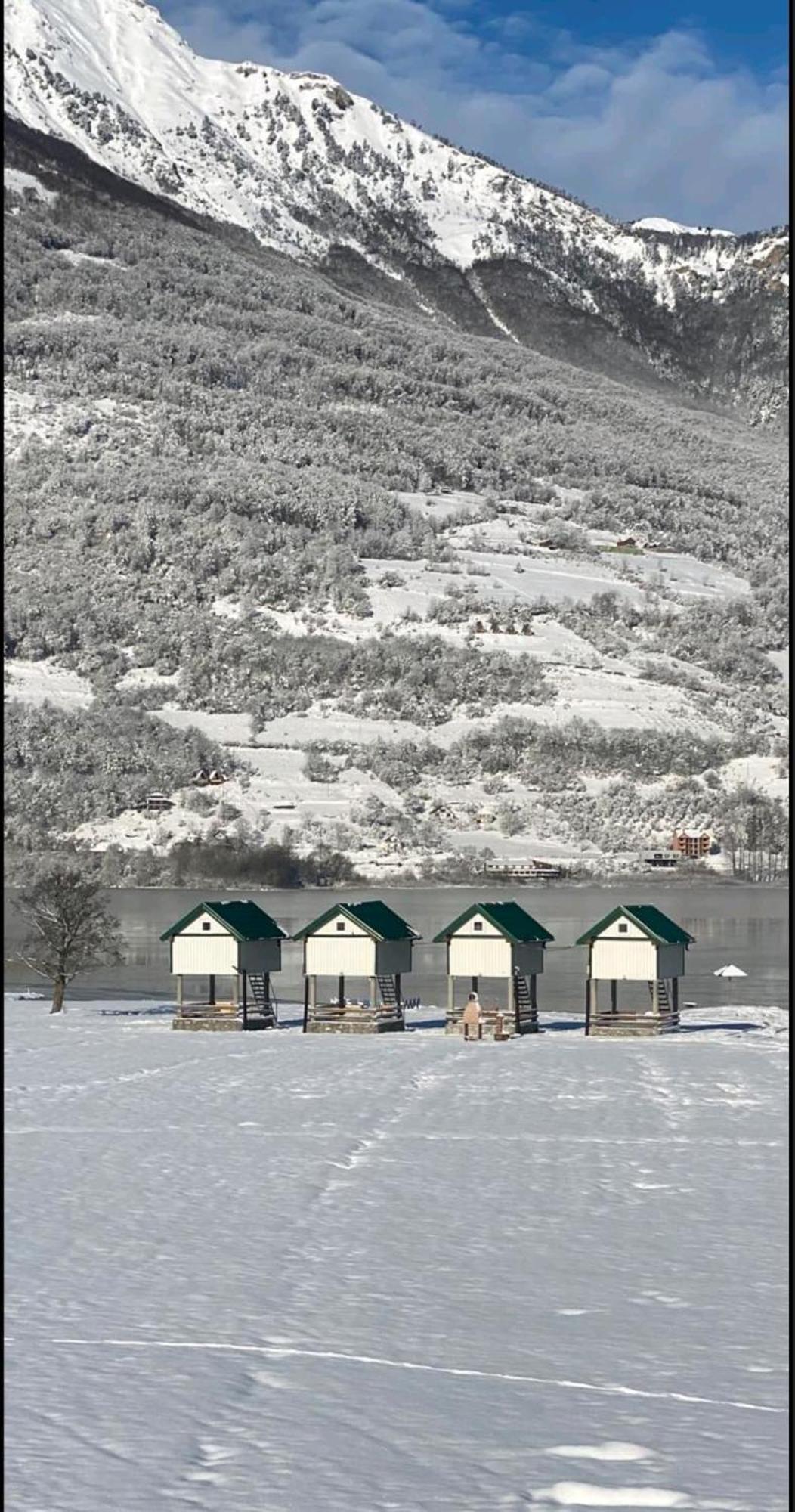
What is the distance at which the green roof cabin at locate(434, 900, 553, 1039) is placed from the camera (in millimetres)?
41531

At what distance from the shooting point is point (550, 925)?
273 ft

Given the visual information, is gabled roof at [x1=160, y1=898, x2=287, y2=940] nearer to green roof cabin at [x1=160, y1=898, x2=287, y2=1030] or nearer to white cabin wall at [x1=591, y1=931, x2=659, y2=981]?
green roof cabin at [x1=160, y1=898, x2=287, y2=1030]

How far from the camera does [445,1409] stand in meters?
11.4

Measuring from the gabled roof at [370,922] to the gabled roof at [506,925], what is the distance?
0.81m

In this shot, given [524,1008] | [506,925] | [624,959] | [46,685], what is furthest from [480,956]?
[46,685]

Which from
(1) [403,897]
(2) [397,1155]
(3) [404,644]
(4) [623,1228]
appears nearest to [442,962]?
(1) [403,897]

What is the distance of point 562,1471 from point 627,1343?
2.88 metres

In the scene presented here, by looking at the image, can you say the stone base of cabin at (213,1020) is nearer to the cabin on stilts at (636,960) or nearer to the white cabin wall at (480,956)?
the white cabin wall at (480,956)

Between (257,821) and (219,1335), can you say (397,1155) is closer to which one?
(219,1335)

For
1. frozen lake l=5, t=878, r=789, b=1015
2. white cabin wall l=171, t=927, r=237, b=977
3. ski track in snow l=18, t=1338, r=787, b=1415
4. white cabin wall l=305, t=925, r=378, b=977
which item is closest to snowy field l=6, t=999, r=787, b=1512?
ski track in snow l=18, t=1338, r=787, b=1415

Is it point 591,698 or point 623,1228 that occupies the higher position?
point 591,698

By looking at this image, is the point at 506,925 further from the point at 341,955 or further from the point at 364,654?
the point at 364,654

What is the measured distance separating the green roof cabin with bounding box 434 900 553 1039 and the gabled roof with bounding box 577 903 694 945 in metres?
1.24

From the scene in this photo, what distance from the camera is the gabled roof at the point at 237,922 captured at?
42125mm
